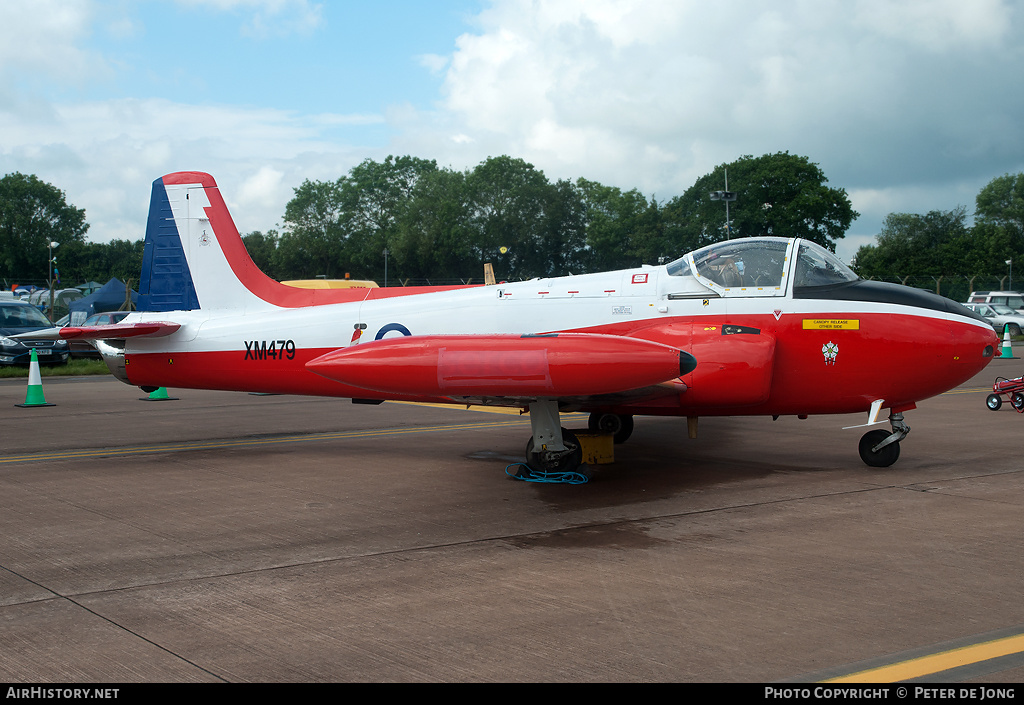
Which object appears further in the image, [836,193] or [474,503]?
[836,193]

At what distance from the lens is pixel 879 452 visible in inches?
368

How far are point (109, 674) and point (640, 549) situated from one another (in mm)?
3664

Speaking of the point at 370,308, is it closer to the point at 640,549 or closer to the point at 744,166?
the point at 640,549

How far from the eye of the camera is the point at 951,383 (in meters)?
8.85

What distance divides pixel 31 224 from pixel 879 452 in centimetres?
11858

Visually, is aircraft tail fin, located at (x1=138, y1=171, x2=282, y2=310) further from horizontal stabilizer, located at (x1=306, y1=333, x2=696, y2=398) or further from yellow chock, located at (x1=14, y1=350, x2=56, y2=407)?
yellow chock, located at (x1=14, y1=350, x2=56, y2=407)

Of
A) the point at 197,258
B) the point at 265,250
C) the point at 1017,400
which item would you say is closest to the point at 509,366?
the point at 197,258

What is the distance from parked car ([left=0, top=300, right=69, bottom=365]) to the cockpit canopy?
72.8 feet

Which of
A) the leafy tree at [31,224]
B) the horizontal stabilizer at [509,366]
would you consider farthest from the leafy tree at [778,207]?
the leafy tree at [31,224]

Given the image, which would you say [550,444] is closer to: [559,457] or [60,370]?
[559,457]

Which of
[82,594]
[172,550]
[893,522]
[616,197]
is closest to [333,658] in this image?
[82,594]

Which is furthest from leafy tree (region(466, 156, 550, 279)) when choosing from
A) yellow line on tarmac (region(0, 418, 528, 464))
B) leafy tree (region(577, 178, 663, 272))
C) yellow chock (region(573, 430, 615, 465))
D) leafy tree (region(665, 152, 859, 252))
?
yellow chock (region(573, 430, 615, 465))
